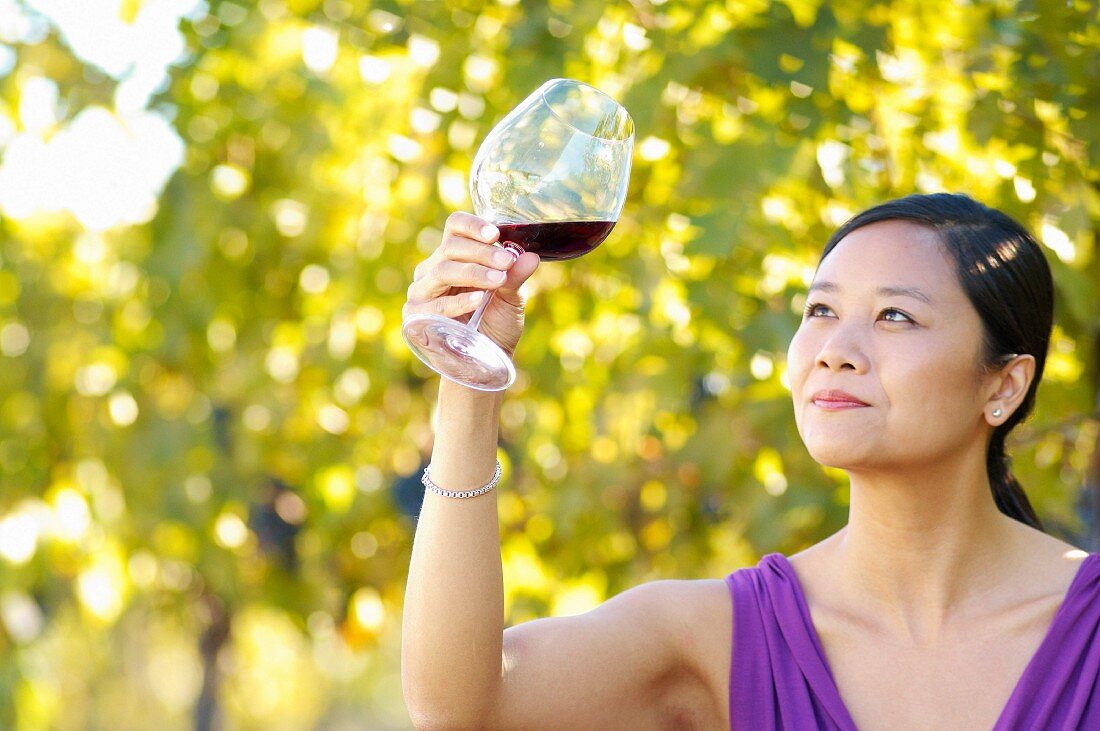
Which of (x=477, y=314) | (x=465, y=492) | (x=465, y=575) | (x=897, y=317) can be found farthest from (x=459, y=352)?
(x=897, y=317)

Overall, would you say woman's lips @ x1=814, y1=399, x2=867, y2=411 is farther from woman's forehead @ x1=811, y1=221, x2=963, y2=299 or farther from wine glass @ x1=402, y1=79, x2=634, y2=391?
wine glass @ x1=402, y1=79, x2=634, y2=391

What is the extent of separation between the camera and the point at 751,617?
6.82 feet

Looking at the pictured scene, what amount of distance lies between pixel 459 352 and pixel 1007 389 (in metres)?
1.01

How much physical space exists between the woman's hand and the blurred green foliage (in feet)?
4.24

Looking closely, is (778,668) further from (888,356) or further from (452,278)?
(452,278)

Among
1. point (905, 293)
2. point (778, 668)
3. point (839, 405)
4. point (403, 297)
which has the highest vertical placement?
point (905, 293)

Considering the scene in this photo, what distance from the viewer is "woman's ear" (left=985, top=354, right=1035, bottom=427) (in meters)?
2.07

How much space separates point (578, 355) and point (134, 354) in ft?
5.88

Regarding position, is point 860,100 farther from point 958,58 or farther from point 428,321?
point 428,321

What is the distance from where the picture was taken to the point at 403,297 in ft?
13.9

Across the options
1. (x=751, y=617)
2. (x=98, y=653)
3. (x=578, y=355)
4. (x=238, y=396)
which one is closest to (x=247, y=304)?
(x=238, y=396)

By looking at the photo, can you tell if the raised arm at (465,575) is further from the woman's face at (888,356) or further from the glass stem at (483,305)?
the woman's face at (888,356)

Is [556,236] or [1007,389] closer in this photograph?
[556,236]

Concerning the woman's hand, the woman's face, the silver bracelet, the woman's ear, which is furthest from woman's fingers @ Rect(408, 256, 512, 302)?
the woman's ear
